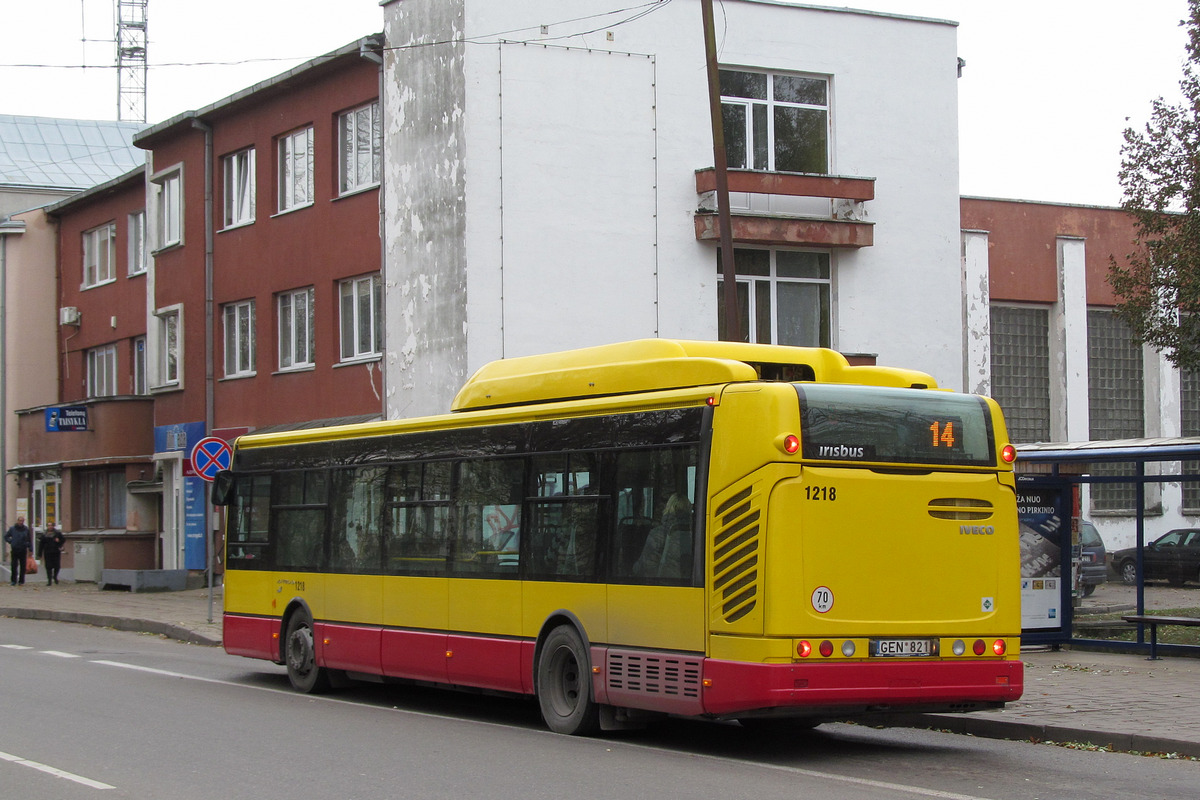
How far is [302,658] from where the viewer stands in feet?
51.1

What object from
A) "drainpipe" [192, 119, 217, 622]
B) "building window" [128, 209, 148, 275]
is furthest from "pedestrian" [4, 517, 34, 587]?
"drainpipe" [192, 119, 217, 622]

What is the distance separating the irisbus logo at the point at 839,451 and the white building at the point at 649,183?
14912mm

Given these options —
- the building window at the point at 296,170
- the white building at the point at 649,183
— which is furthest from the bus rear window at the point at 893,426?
the building window at the point at 296,170

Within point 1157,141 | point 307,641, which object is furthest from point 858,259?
point 307,641

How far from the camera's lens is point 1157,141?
66.9 feet

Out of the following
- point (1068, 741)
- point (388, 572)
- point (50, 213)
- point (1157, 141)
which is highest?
point (50, 213)

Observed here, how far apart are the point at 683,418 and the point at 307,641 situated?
6368mm

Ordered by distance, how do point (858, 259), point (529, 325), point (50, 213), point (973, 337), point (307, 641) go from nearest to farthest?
point (307, 641)
point (529, 325)
point (858, 259)
point (973, 337)
point (50, 213)

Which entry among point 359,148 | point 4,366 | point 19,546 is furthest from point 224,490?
point 4,366

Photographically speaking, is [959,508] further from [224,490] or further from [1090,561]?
[1090,561]

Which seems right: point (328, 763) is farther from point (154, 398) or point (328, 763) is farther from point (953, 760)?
point (154, 398)

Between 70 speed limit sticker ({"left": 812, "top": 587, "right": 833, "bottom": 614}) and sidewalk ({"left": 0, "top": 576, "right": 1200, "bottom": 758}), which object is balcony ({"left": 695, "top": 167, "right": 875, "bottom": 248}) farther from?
70 speed limit sticker ({"left": 812, "top": 587, "right": 833, "bottom": 614})

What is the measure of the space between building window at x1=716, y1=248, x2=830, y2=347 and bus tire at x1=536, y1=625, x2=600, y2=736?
15.0 m

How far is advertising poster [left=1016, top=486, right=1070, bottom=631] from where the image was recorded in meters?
17.1
